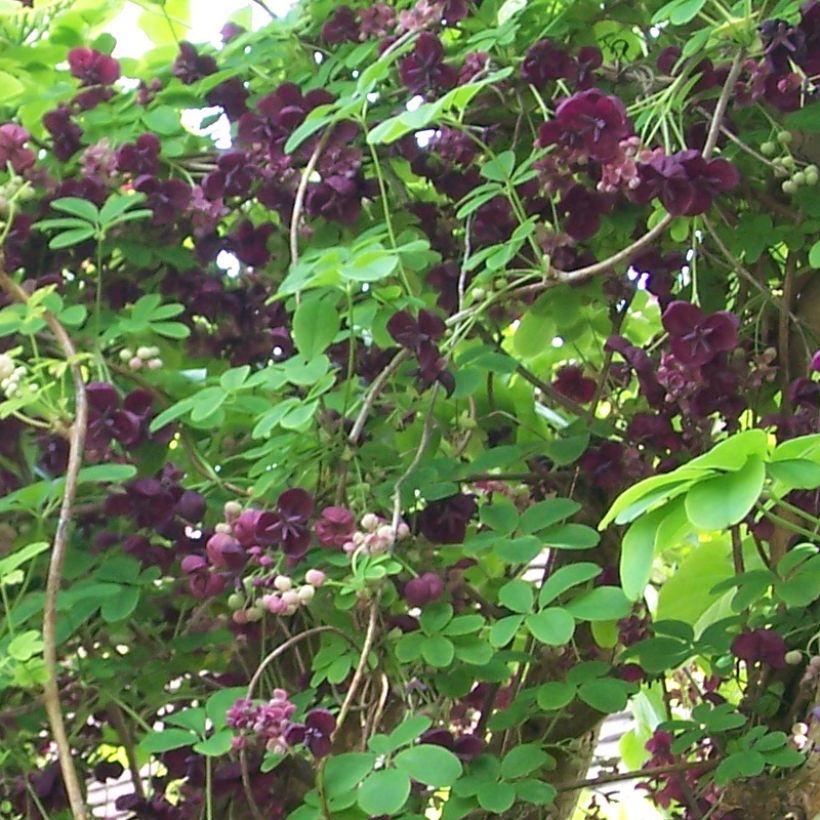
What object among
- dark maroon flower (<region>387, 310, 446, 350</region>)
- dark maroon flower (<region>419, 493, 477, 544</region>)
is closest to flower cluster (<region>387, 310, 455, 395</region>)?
dark maroon flower (<region>387, 310, 446, 350</region>)

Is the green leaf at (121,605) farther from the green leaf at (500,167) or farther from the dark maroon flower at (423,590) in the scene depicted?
the green leaf at (500,167)

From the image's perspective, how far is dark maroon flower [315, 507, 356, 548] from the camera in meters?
0.72

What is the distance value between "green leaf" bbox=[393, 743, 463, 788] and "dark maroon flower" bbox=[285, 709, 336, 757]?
0.05 metres

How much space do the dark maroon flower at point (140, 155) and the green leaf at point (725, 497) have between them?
0.66m

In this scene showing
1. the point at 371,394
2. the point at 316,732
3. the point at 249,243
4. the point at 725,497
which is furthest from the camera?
the point at 249,243

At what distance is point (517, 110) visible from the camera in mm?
898

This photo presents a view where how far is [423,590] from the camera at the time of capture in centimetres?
74

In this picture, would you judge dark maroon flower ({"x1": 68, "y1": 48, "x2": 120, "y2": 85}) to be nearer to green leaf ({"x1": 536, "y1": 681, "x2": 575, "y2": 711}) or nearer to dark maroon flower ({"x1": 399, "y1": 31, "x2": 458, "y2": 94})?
dark maroon flower ({"x1": 399, "y1": 31, "x2": 458, "y2": 94})

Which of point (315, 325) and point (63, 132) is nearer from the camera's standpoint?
point (315, 325)

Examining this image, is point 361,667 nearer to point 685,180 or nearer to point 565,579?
point 565,579

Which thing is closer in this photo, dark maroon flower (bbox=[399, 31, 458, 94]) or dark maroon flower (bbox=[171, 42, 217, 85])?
dark maroon flower (bbox=[399, 31, 458, 94])

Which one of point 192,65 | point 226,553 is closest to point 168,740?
point 226,553

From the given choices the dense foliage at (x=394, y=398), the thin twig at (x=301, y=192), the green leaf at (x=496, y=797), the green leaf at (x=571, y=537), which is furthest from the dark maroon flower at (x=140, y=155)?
the green leaf at (x=496, y=797)

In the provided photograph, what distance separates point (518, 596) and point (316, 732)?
17 centimetres
